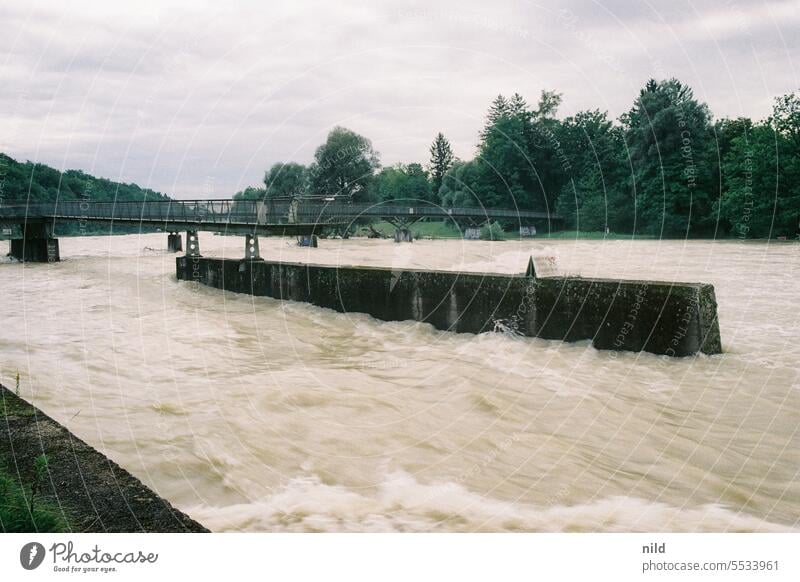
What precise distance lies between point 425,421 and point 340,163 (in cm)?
7399

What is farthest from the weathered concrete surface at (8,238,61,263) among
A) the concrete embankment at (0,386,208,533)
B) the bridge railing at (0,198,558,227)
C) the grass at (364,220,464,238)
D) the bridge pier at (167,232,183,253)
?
the concrete embankment at (0,386,208,533)

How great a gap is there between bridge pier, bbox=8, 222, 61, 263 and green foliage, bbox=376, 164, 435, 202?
67.5m

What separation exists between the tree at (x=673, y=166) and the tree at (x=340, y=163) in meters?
34.0

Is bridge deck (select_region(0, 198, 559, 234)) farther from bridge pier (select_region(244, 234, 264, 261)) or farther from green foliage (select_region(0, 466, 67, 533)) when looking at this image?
green foliage (select_region(0, 466, 67, 533))

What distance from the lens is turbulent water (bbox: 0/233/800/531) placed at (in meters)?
5.88

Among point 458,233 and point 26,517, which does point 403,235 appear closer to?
point 458,233

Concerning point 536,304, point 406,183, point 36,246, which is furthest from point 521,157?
point 536,304

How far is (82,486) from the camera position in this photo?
14.1ft

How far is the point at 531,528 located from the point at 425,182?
131860mm

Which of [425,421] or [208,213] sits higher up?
[208,213]

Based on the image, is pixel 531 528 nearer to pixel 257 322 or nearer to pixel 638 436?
pixel 638 436

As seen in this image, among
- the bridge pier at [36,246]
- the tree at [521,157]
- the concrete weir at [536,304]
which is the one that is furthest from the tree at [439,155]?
the concrete weir at [536,304]

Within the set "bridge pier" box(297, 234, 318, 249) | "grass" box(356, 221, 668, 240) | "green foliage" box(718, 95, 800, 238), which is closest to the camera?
"green foliage" box(718, 95, 800, 238)

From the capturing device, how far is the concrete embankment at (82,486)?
3.92 meters
